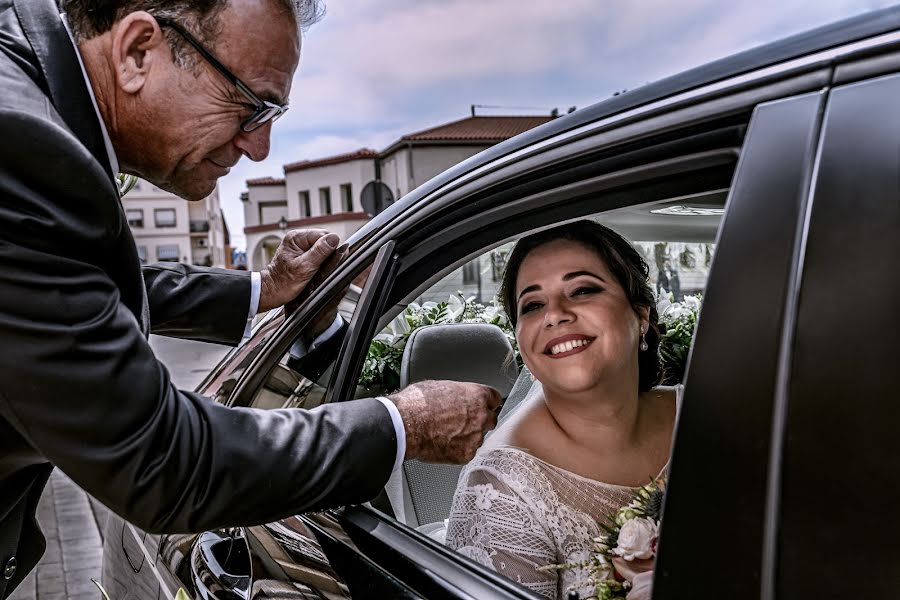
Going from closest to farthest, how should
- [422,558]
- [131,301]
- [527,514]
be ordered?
[422,558], [131,301], [527,514]

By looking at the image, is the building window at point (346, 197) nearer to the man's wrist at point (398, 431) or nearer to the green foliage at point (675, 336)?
the green foliage at point (675, 336)

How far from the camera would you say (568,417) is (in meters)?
1.82

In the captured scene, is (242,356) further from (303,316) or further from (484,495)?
(484,495)

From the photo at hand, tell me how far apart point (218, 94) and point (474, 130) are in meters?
33.9

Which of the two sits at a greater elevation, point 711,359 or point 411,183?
point 411,183

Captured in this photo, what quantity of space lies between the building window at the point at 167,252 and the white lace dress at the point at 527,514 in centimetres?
5766

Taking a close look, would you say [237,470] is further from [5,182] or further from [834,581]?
[834,581]

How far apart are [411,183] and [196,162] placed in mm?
30912

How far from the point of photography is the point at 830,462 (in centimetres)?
66

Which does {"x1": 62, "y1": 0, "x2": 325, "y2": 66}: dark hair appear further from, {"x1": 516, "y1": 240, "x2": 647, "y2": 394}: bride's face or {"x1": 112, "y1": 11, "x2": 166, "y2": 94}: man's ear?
{"x1": 516, "y1": 240, "x2": 647, "y2": 394}: bride's face

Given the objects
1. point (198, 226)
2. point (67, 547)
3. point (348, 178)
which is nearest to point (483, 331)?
point (67, 547)

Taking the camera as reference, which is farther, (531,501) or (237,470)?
(531,501)

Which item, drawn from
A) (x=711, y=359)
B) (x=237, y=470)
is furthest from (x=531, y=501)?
(x=711, y=359)

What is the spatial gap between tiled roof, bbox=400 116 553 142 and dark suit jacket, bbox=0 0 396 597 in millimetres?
30743
